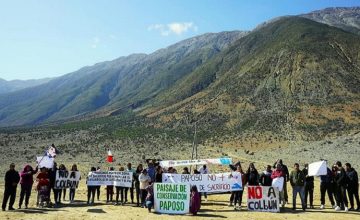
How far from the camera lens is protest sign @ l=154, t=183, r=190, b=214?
18328 millimetres

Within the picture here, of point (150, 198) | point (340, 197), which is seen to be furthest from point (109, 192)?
point (340, 197)

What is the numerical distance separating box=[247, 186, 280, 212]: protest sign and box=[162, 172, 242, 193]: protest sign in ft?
3.13

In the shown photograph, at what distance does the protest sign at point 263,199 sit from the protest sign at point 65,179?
8004 millimetres

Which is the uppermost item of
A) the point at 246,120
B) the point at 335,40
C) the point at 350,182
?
the point at 335,40

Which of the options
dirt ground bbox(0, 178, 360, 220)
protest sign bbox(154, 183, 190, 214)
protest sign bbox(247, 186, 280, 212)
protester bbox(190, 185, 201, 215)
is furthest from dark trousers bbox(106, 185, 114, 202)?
protest sign bbox(247, 186, 280, 212)

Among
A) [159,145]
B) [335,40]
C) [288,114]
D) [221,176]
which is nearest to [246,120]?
[288,114]

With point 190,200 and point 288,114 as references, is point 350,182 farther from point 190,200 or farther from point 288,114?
point 288,114

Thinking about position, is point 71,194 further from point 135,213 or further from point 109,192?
point 135,213

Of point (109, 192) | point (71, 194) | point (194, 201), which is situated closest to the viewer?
point (194, 201)

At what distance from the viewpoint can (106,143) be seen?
230ft

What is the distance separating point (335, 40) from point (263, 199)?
9389 centimetres

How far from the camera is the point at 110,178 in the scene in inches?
845

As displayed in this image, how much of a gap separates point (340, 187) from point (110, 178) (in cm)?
985

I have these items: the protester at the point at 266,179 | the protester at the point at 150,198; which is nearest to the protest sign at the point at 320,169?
the protester at the point at 266,179
